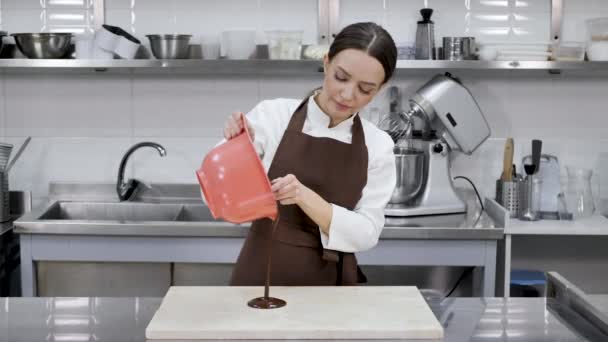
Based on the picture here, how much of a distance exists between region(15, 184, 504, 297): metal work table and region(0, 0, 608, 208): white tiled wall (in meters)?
0.60

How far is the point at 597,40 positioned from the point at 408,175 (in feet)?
3.15

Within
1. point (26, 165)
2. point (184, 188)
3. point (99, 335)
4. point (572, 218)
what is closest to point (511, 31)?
point (572, 218)

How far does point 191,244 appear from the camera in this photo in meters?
2.95

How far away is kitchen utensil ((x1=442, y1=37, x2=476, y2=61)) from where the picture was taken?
3252 mm

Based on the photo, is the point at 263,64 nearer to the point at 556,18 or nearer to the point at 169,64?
the point at 169,64

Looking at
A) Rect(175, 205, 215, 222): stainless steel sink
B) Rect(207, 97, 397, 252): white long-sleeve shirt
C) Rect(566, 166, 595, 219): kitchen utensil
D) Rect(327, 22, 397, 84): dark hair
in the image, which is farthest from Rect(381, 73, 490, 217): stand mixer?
Rect(327, 22, 397, 84): dark hair

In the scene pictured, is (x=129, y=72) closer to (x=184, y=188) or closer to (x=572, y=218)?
(x=184, y=188)

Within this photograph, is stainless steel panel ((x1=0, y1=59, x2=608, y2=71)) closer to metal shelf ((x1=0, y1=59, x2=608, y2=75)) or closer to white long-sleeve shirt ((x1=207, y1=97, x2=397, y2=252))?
metal shelf ((x1=0, y1=59, x2=608, y2=75))

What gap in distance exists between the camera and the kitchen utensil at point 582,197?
3344 mm

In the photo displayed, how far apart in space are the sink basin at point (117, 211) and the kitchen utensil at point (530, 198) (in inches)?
55.9

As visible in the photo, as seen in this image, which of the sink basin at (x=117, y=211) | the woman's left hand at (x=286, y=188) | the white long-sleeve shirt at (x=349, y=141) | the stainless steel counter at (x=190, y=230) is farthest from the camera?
the sink basin at (x=117, y=211)

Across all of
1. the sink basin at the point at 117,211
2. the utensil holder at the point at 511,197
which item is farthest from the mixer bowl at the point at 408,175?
the sink basin at the point at 117,211

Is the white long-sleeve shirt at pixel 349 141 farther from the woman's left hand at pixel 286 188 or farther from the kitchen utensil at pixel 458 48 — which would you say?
the kitchen utensil at pixel 458 48

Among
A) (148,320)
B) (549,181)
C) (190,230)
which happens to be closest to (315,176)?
(148,320)
